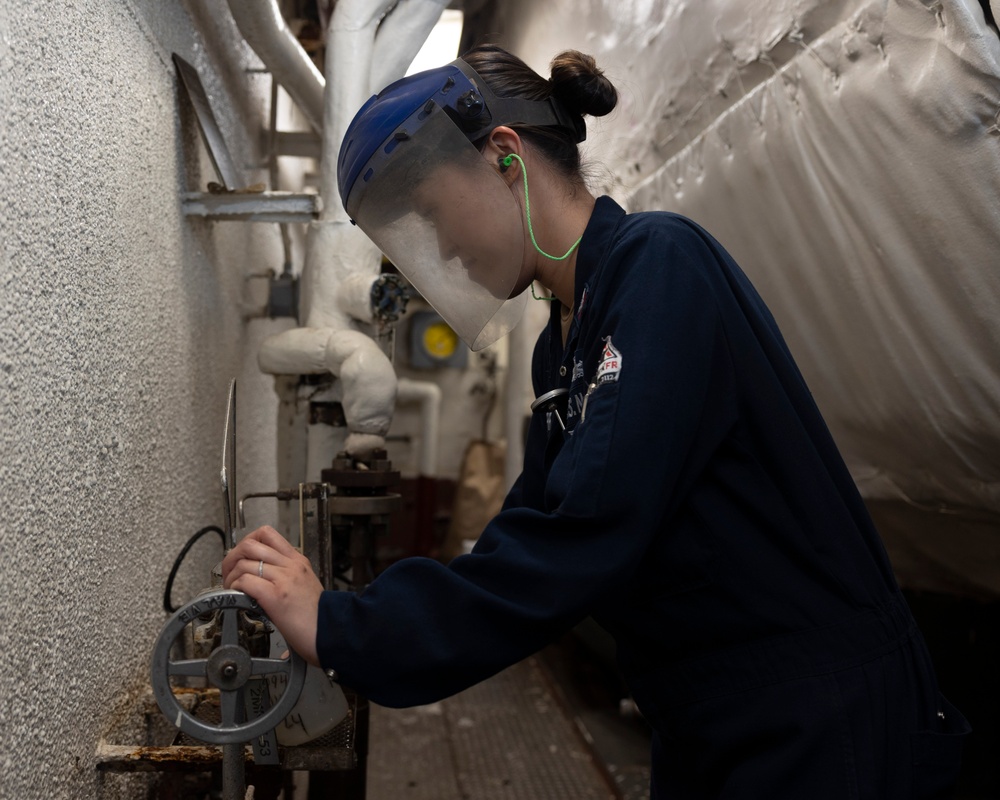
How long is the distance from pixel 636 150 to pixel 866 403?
0.97 meters

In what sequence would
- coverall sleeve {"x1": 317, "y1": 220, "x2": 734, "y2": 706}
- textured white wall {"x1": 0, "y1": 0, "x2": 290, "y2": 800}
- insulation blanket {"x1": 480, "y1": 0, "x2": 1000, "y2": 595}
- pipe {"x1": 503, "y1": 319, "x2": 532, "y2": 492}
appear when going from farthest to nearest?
pipe {"x1": 503, "y1": 319, "x2": 532, "y2": 492}
insulation blanket {"x1": 480, "y1": 0, "x2": 1000, "y2": 595}
textured white wall {"x1": 0, "y1": 0, "x2": 290, "y2": 800}
coverall sleeve {"x1": 317, "y1": 220, "x2": 734, "y2": 706}

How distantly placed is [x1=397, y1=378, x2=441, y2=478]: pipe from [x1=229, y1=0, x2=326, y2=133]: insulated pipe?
2487 millimetres

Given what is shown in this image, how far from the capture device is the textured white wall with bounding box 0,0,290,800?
0.88m

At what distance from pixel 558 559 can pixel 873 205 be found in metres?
0.75

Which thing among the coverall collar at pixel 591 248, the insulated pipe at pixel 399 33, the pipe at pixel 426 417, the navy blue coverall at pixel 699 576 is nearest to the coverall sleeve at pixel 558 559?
the navy blue coverall at pixel 699 576

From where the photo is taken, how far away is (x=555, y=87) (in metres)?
1.00

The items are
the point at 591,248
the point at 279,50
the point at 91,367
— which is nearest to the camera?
the point at 591,248

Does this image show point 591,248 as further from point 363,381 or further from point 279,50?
point 279,50

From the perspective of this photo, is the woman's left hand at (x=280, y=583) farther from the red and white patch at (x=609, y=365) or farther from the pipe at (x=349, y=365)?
the pipe at (x=349, y=365)

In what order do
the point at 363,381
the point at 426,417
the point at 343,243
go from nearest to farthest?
the point at 363,381 → the point at 343,243 → the point at 426,417

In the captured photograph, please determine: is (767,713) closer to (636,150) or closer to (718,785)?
(718,785)

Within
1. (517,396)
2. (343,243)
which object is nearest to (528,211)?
(343,243)

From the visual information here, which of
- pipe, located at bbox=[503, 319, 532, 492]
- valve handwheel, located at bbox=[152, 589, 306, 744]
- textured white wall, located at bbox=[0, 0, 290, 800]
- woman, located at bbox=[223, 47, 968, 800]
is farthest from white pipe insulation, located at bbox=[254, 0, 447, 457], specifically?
pipe, located at bbox=[503, 319, 532, 492]

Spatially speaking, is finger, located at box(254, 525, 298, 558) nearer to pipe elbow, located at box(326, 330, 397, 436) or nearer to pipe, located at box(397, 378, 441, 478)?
pipe elbow, located at box(326, 330, 397, 436)
